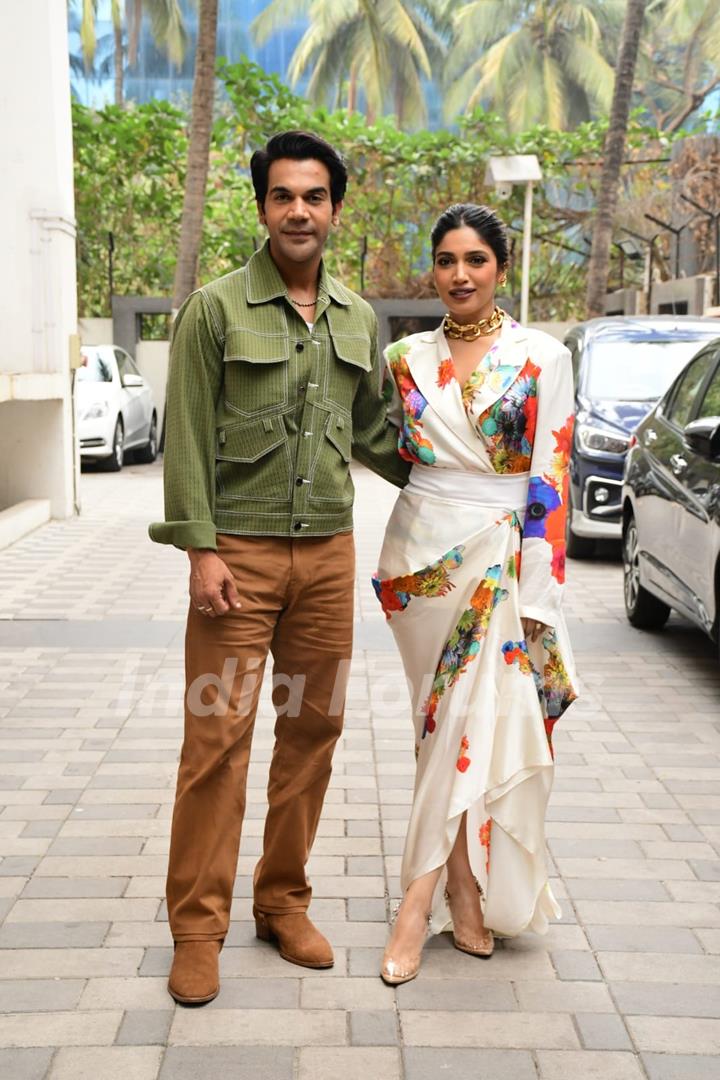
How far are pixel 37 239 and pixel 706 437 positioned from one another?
7.37 m

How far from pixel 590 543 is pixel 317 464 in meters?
7.52

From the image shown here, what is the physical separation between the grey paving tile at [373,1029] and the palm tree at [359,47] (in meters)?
36.4

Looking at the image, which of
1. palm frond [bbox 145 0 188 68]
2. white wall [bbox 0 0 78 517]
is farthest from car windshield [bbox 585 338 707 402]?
palm frond [bbox 145 0 188 68]

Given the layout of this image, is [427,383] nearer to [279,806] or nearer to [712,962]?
[279,806]

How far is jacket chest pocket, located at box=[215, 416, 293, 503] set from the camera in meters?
3.33

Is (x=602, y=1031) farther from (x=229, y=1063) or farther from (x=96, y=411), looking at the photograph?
(x=96, y=411)

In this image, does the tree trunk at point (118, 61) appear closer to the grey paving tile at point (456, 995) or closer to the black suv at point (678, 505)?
the black suv at point (678, 505)

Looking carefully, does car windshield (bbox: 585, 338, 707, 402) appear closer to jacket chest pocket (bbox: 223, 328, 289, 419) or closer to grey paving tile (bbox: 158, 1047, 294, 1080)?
jacket chest pocket (bbox: 223, 328, 289, 419)

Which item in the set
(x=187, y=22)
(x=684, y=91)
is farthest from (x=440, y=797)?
(x=187, y=22)

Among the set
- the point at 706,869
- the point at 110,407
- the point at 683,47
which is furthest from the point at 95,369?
the point at 683,47

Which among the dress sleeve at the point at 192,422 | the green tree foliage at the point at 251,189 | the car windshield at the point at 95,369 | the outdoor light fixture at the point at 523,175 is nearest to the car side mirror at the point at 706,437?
the dress sleeve at the point at 192,422

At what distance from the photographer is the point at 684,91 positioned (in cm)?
4025

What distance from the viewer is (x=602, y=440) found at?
10.0m

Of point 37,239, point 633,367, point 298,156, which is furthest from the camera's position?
point 37,239
